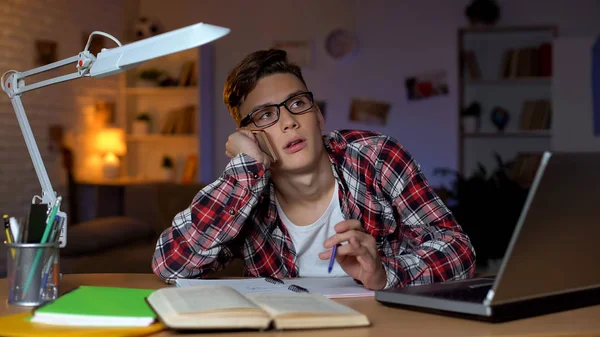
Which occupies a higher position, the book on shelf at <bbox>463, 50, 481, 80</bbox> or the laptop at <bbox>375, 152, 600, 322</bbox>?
the book on shelf at <bbox>463, 50, 481, 80</bbox>

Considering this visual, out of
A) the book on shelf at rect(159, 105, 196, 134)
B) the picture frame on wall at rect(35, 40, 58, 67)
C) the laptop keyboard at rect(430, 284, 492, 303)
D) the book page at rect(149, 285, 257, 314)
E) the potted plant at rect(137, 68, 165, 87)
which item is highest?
the picture frame on wall at rect(35, 40, 58, 67)

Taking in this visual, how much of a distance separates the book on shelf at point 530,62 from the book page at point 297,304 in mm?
5133

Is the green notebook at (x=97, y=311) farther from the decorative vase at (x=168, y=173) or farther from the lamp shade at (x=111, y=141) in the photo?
the decorative vase at (x=168, y=173)

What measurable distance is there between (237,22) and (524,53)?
240 cm

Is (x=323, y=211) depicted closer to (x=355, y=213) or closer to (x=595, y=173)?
(x=355, y=213)

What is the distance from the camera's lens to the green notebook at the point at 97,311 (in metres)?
1.13

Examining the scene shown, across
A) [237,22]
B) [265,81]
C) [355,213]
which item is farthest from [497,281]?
[237,22]

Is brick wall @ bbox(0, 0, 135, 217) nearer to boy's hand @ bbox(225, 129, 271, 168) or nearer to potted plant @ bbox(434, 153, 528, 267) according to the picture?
potted plant @ bbox(434, 153, 528, 267)

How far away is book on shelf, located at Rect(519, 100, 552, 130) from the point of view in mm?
6008

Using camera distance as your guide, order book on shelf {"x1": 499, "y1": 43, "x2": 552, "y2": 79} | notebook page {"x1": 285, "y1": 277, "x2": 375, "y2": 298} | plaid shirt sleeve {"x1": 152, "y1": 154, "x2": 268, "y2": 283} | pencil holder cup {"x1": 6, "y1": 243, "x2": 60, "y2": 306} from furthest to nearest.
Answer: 1. book on shelf {"x1": 499, "y1": 43, "x2": 552, "y2": 79}
2. plaid shirt sleeve {"x1": 152, "y1": 154, "x2": 268, "y2": 283}
3. notebook page {"x1": 285, "y1": 277, "x2": 375, "y2": 298}
4. pencil holder cup {"x1": 6, "y1": 243, "x2": 60, "y2": 306}

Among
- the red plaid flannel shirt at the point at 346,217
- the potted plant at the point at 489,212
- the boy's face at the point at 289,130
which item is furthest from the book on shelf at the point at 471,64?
the boy's face at the point at 289,130

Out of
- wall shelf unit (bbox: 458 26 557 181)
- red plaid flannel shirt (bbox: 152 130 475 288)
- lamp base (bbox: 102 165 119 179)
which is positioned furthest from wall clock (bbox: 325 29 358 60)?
red plaid flannel shirt (bbox: 152 130 475 288)

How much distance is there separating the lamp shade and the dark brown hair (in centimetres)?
456

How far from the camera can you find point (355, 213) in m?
1.90
